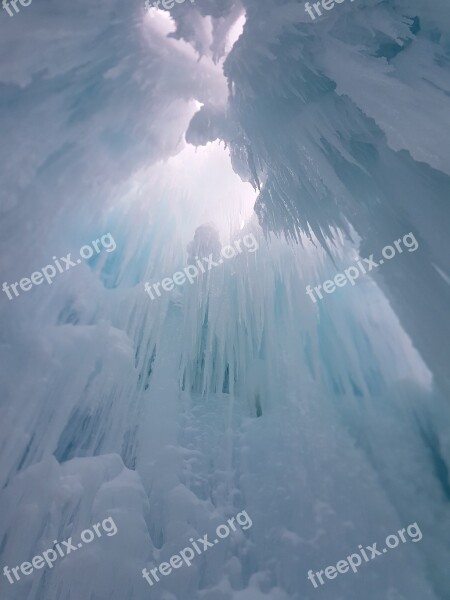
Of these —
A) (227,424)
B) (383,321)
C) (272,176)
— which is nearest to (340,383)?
(383,321)

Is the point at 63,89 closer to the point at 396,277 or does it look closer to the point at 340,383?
the point at 396,277

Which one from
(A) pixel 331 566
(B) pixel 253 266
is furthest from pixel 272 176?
(A) pixel 331 566

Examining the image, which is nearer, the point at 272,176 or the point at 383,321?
the point at 272,176

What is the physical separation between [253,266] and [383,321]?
2948mm

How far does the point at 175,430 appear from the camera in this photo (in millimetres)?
6277

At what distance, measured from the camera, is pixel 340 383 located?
295 inches

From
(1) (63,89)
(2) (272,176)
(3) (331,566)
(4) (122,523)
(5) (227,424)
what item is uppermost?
(1) (63,89)

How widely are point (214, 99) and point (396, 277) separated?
3.52m

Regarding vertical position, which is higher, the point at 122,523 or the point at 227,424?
the point at 122,523

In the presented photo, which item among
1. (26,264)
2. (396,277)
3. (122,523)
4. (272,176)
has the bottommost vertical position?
(122,523)

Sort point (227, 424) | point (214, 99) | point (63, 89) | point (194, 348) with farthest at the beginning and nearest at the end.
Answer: point (194, 348)
point (227, 424)
point (214, 99)
point (63, 89)

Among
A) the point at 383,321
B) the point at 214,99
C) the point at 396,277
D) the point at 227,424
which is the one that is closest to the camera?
the point at 396,277

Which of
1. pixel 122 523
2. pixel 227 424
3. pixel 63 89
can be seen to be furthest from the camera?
pixel 227 424

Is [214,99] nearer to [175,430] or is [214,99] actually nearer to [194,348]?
[194,348]
